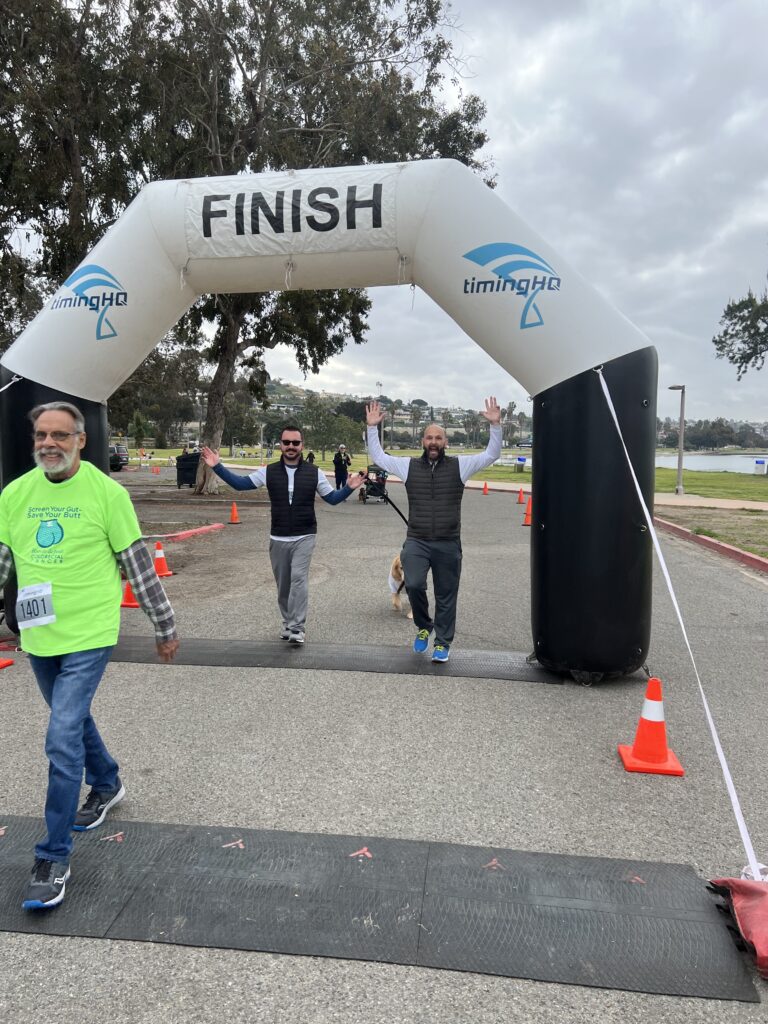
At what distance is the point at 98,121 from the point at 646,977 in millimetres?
18229

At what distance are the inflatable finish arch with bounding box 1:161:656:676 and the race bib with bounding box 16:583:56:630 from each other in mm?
3399

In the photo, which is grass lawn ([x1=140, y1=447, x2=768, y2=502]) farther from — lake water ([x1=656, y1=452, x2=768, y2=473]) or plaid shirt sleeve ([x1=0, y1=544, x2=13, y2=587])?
plaid shirt sleeve ([x1=0, y1=544, x2=13, y2=587])

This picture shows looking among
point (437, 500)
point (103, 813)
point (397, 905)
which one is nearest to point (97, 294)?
point (437, 500)

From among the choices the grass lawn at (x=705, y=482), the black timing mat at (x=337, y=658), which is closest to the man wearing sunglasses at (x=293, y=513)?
the black timing mat at (x=337, y=658)

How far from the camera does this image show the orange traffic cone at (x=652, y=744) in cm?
380

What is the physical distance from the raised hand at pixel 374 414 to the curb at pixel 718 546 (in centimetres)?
719

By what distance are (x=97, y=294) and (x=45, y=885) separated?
4418mm

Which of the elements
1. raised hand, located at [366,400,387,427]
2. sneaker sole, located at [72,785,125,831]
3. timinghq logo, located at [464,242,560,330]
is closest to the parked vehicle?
raised hand, located at [366,400,387,427]

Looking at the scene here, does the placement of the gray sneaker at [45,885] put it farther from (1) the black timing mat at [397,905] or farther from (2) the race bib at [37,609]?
(2) the race bib at [37,609]

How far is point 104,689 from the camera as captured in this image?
197 inches

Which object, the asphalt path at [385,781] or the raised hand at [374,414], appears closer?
the asphalt path at [385,781]

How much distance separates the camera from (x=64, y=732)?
2.72 meters

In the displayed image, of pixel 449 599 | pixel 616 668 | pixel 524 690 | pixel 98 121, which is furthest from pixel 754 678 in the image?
pixel 98 121

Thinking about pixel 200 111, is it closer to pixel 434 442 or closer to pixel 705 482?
pixel 434 442
